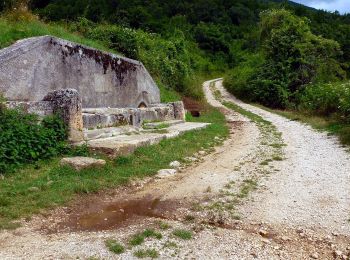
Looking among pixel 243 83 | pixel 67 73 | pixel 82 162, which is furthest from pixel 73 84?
pixel 243 83

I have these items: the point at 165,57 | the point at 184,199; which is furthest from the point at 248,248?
the point at 165,57

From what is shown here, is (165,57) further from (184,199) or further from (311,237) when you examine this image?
(311,237)

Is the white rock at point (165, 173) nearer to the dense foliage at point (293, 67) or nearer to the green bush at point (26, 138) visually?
the green bush at point (26, 138)

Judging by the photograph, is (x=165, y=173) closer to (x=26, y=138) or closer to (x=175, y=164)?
(x=175, y=164)

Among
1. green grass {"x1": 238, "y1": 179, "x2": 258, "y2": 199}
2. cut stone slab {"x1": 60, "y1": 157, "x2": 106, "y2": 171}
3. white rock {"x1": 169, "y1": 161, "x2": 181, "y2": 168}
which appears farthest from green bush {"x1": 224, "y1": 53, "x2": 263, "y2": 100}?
cut stone slab {"x1": 60, "y1": 157, "x2": 106, "y2": 171}

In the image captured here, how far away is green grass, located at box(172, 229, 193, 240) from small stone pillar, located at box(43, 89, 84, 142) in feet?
12.1

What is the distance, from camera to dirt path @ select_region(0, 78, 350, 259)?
375cm

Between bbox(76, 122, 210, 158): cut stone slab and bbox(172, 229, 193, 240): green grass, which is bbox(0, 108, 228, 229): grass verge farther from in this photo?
bbox(172, 229, 193, 240): green grass

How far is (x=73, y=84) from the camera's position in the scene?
29.0 feet

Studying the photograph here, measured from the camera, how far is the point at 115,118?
368 inches

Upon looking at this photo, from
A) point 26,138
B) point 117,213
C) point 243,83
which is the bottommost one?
point 117,213

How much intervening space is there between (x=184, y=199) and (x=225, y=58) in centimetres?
4931

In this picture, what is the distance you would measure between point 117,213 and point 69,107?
2985 millimetres

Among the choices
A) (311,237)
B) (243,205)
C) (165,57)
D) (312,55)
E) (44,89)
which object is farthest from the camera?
(312,55)
